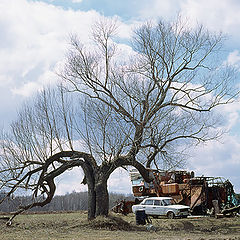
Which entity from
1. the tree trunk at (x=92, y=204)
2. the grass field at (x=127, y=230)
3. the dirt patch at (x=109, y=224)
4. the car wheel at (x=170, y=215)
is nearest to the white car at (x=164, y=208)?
the car wheel at (x=170, y=215)

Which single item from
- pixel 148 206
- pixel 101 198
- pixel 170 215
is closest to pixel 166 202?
pixel 170 215

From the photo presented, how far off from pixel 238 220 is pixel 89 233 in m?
11.2

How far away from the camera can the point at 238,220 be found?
23891mm

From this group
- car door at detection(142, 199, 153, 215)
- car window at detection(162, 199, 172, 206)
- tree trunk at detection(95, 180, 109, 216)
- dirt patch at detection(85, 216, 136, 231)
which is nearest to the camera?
Answer: dirt patch at detection(85, 216, 136, 231)

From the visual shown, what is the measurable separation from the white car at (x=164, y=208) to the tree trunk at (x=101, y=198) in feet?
14.0

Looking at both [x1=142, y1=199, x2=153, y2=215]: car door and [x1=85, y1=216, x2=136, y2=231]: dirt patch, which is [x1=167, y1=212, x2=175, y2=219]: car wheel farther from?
[x1=85, y1=216, x2=136, y2=231]: dirt patch

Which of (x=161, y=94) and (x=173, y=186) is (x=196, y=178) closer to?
(x=173, y=186)

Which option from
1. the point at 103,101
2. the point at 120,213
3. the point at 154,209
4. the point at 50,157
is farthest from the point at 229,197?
the point at 50,157

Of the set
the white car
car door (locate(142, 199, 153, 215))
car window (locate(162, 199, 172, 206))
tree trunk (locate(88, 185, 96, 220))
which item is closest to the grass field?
tree trunk (locate(88, 185, 96, 220))

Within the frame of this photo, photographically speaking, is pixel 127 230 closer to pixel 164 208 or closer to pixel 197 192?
pixel 164 208

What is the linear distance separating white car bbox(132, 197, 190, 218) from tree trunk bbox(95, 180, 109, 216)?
426cm

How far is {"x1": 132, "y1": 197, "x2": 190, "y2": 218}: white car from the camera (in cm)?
2482

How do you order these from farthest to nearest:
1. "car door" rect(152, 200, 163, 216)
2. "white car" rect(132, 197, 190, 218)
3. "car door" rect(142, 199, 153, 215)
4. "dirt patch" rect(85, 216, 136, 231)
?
"car door" rect(142, 199, 153, 215), "car door" rect(152, 200, 163, 216), "white car" rect(132, 197, 190, 218), "dirt patch" rect(85, 216, 136, 231)

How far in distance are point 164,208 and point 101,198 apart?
5.92 meters
